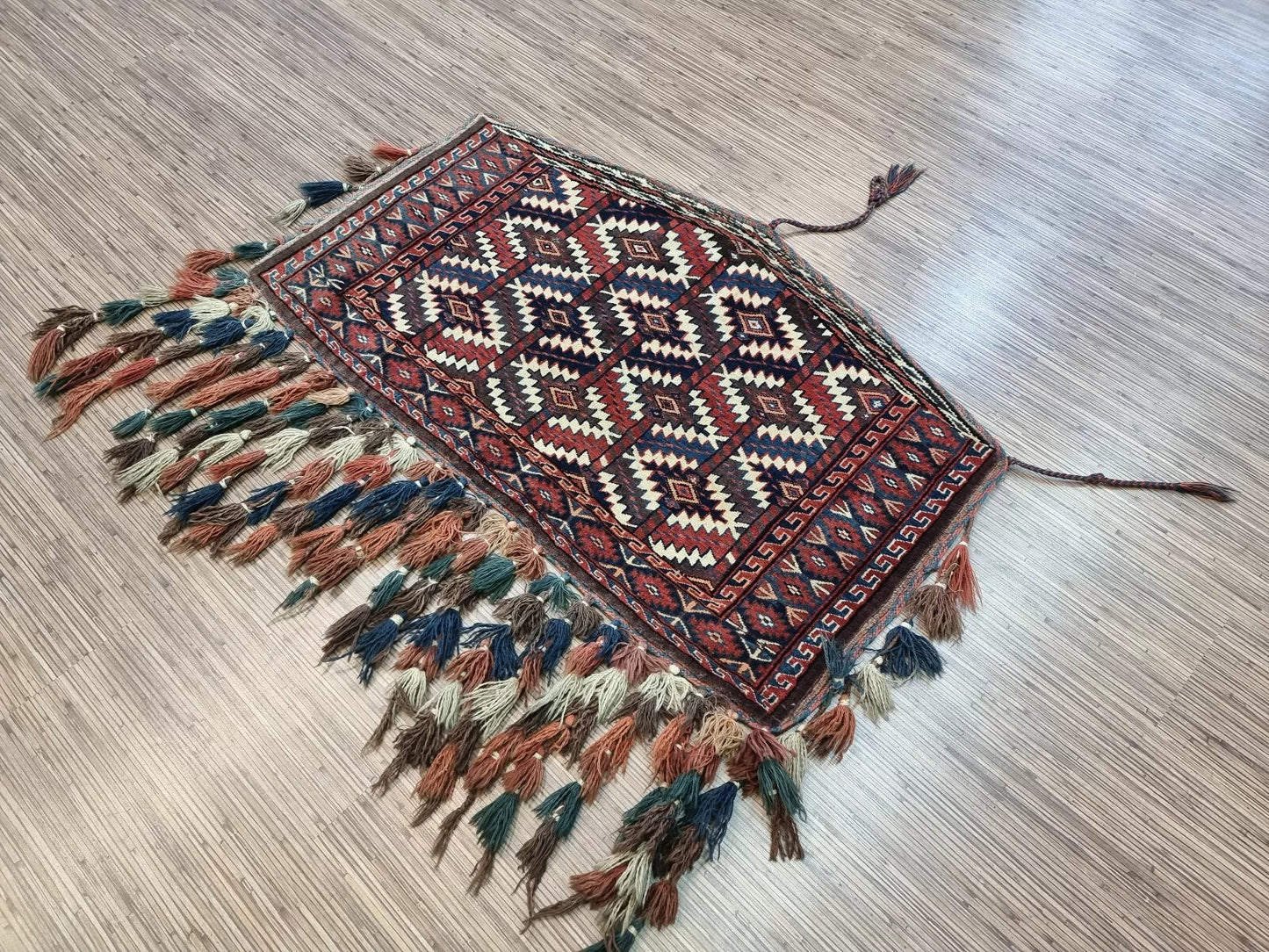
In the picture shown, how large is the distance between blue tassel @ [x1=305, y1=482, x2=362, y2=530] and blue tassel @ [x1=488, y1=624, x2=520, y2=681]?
1.14 feet

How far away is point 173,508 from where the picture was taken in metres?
1.70

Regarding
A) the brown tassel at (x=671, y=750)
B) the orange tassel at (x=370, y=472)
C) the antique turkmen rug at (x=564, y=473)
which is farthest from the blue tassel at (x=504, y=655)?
the orange tassel at (x=370, y=472)

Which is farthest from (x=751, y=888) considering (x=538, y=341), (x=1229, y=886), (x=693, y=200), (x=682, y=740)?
(x=693, y=200)

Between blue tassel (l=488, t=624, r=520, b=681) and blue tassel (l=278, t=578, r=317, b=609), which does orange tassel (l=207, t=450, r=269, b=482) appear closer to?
blue tassel (l=278, t=578, r=317, b=609)

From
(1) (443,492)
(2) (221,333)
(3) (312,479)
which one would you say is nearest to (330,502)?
(3) (312,479)

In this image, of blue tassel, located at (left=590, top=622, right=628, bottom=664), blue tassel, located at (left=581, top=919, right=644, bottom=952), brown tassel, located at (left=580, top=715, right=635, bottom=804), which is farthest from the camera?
blue tassel, located at (left=590, top=622, right=628, bottom=664)

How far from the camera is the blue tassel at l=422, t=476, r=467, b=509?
170cm

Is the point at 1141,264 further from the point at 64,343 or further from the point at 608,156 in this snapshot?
the point at 64,343

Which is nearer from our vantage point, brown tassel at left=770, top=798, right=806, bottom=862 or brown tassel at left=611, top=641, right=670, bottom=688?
brown tassel at left=770, top=798, right=806, bottom=862

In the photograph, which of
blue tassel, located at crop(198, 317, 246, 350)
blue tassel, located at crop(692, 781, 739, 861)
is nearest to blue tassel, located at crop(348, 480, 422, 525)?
blue tassel, located at crop(198, 317, 246, 350)

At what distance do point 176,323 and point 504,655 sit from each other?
0.88m

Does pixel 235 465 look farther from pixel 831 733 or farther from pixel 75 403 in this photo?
pixel 831 733

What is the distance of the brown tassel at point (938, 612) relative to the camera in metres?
1.57

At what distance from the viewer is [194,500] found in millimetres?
1697
